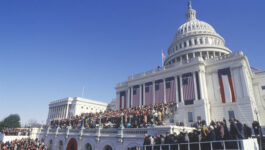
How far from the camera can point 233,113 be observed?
1216 inches

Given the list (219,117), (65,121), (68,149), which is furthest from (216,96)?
(65,121)

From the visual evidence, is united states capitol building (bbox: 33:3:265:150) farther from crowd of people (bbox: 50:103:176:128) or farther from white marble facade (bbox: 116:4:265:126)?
crowd of people (bbox: 50:103:176:128)

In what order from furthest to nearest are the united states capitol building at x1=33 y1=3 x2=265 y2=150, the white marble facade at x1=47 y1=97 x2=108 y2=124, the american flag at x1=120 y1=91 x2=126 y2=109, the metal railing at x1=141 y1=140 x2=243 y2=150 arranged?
the white marble facade at x1=47 y1=97 x2=108 y2=124 → the american flag at x1=120 y1=91 x2=126 y2=109 → the united states capitol building at x1=33 y1=3 x2=265 y2=150 → the metal railing at x1=141 y1=140 x2=243 y2=150

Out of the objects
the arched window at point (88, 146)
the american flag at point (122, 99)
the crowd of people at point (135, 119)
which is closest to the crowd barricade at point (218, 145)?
the crowd of people at point (135, 119)

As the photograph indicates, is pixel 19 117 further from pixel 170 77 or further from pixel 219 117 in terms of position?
pixel 219 117

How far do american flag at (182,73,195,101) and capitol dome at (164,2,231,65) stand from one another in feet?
48.4

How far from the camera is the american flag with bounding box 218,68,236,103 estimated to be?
32188mm

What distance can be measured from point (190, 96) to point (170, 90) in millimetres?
4962

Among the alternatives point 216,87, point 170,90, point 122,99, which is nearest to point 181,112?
point 170,90

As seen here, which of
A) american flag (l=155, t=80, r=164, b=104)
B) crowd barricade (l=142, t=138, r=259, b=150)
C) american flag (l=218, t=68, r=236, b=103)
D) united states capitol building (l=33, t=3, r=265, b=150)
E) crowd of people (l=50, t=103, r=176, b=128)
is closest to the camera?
crowd barricade (l=142, t=138, r=259, b=150)

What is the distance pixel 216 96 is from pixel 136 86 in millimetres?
19632

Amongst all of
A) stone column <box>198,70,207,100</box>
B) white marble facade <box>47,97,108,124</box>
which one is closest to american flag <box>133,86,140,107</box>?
stone column <box>198,70,207,100</box>

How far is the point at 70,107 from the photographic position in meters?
86.2

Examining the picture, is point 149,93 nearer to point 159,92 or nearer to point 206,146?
point 159,92
